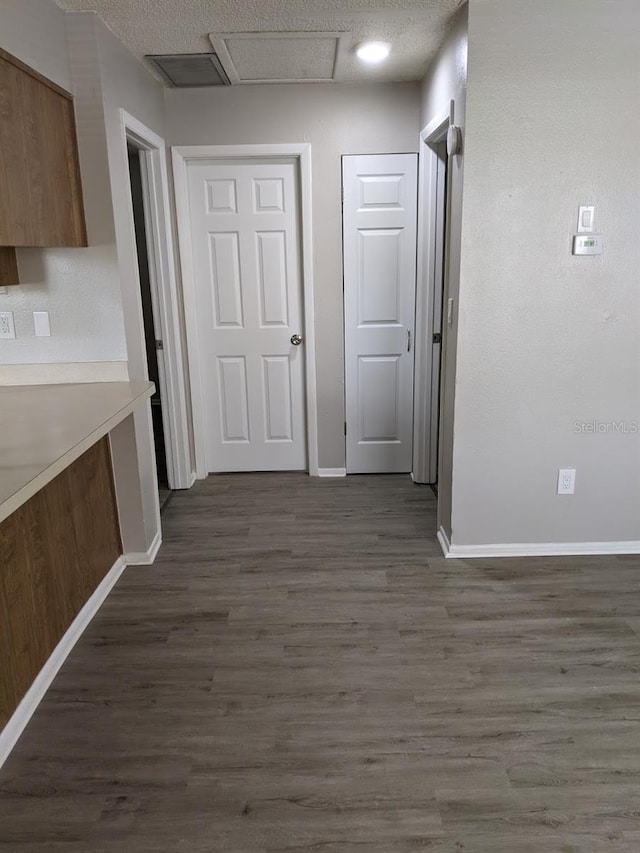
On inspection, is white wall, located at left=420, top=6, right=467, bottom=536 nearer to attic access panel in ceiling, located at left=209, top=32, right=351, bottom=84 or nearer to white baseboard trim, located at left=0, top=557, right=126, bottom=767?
attic access panel in ceiling, located at left=209, top=32, right=351, bottom=84

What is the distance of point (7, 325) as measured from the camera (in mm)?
2637

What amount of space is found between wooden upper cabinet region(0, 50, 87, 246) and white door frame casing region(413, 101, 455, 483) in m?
1.75

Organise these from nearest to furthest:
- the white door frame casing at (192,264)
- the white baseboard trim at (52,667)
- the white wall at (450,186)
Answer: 1. the white baseboard trim at (52,667)
2. the white wall at (450,186)
3. the white door frame casing at (192,264)

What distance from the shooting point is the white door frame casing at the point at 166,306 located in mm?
3455

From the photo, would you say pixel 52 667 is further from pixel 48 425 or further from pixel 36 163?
pixel 36 163

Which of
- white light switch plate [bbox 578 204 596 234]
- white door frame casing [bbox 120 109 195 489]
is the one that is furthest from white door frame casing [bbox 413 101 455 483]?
white door frame casing [bbox 120 109 195 489]

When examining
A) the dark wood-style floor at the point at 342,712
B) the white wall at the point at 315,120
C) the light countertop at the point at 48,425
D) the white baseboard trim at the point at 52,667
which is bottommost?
the dark wood-style floor at the point at 342,712

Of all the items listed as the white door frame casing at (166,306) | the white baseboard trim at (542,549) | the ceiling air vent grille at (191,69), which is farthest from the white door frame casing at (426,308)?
the white door frame casing at (166,306)

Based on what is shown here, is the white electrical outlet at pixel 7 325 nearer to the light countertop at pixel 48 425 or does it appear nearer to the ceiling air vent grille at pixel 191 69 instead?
the light countertop at pixel 48 425

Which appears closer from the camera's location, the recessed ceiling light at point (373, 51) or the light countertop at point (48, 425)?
the light countertop at point (48, 425)

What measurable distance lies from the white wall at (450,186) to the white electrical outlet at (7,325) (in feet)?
6.29

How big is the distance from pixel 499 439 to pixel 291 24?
201 centimetres

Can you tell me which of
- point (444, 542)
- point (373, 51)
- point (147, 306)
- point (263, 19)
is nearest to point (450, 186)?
point (373, 51)

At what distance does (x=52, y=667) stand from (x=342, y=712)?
40.8 inches
